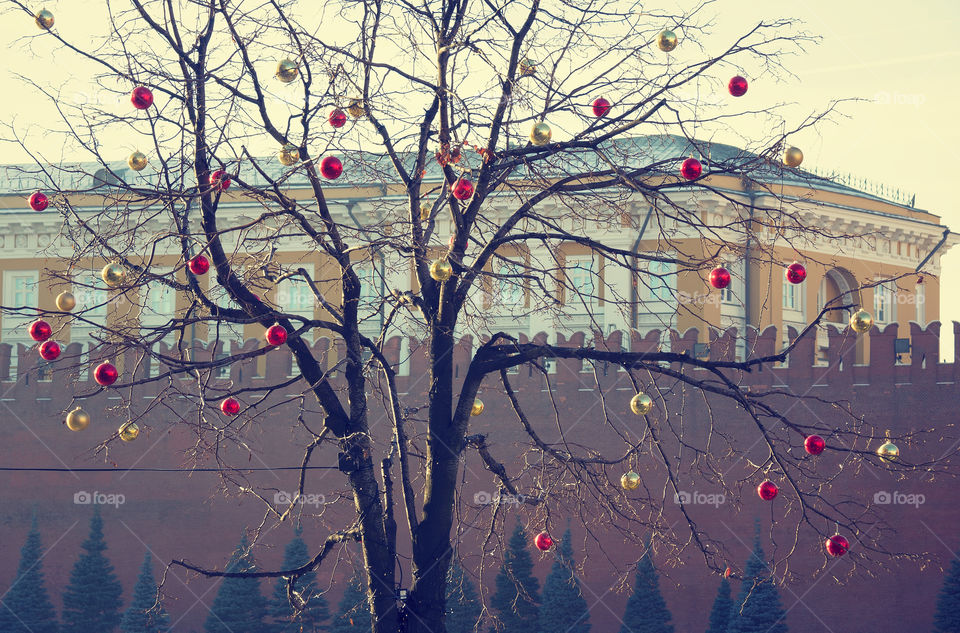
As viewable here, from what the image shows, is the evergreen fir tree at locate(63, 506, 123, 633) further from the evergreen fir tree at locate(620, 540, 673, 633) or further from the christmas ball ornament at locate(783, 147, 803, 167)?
the christmas ball ornament at locate(783, 147, 803, 167)

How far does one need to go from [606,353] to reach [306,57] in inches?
93.2

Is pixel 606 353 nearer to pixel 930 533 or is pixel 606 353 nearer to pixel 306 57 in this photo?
pixel 306 57

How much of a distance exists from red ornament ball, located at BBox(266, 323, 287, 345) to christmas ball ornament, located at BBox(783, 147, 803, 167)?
277 centimetres

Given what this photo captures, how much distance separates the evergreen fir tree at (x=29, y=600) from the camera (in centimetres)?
1950

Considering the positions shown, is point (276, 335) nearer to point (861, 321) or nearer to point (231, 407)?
point (231, 407)

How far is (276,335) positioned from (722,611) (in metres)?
12.8

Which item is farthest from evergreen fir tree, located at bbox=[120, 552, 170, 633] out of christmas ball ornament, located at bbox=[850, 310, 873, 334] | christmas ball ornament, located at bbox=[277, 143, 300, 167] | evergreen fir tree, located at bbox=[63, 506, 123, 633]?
christmas ball ornament, located at bbox=[850, 310, 873, 334]

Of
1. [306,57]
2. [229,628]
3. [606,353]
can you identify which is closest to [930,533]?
[229,628]

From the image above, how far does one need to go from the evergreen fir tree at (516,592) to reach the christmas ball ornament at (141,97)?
12.3 metres

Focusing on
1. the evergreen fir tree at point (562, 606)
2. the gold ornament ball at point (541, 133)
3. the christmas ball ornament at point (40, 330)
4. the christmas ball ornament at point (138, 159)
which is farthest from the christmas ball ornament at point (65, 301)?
the evergreen fir tree at point (562, 606)

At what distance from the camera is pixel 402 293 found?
7348mm

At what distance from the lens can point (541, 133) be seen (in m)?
6.11

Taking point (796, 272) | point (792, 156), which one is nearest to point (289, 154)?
point (792, 156)

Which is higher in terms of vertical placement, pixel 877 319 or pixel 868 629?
pixel 877 319
